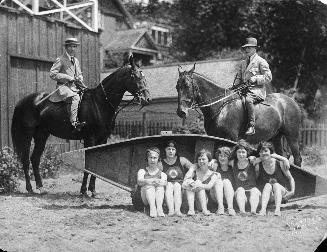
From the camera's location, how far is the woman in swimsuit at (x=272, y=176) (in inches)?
254

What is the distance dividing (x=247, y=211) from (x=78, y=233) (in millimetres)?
1946

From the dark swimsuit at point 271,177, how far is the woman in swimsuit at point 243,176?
2.8 inches

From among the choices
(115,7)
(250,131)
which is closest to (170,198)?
(250,131)

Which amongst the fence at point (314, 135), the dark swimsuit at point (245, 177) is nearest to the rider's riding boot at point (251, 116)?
the fence at point (314, 135)

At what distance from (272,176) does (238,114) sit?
1.48 meters

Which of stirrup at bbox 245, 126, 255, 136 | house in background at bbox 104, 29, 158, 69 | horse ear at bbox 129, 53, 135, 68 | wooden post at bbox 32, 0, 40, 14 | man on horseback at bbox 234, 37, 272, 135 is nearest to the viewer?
man on horseback at bbox 234, 37, 272, 135

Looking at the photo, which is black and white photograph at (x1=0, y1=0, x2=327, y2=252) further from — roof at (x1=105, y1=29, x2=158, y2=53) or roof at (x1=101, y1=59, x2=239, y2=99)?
roof at (x1=105, y1=29, x2=158, y2=53)

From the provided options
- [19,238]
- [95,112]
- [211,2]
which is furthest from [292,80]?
[19,238]

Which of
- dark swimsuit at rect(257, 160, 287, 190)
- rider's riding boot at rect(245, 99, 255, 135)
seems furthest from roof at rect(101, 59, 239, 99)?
dark swimsuit at rect(257, 160, 287, 190)

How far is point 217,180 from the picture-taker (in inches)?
256

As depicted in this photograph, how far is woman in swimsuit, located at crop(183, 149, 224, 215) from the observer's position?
6.45 meters

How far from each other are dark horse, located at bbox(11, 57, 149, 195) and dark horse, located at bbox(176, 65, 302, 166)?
2.61 ft

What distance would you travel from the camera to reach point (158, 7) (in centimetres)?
687

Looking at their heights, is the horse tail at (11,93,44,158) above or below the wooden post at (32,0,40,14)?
below
